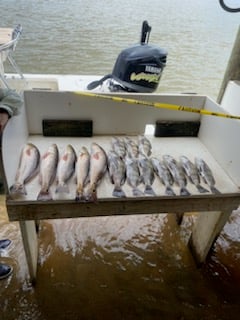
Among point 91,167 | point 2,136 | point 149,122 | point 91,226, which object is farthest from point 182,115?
point 2,136

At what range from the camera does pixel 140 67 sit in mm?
2363

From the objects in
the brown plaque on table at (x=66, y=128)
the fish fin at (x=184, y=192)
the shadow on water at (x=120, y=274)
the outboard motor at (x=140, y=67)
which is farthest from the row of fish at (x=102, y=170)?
the outboard motor at (x=140, y=67)

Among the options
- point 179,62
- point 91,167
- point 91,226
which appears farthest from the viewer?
point 179,62

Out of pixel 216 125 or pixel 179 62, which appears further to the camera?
pixel 179 62

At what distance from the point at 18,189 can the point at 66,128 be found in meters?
0.66

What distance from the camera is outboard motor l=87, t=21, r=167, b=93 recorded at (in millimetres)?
2355

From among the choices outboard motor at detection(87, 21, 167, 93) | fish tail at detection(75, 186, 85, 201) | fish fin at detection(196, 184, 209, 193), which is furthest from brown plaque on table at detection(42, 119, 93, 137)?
fish fin at detection(196, 184, 209, 193)

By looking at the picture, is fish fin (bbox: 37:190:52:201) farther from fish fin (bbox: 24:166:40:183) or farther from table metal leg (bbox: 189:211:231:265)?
table metal leg (bbox: 189:211:231:265)

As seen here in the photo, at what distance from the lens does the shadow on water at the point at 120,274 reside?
5.60 ft

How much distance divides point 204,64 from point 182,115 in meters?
5.28

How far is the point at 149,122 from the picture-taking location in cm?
200

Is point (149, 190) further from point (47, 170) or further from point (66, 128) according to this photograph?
point (66, 128)

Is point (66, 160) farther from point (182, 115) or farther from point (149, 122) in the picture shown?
point (182, 115)

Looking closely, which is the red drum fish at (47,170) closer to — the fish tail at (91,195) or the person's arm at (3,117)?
the fish tail at (91,195)
